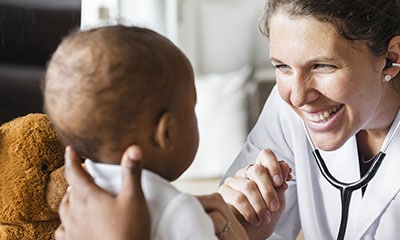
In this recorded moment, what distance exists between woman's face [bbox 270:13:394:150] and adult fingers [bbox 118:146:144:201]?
50 centimetres

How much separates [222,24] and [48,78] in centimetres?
326

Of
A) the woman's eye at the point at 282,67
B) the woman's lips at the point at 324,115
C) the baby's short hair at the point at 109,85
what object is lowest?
the woman's lips at the point at 324,115

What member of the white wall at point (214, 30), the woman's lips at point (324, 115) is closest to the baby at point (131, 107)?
the woman's lips at point (324, 115)

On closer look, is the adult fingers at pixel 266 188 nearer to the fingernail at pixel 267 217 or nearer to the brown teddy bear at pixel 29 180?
the fingernail at pixel 267 217

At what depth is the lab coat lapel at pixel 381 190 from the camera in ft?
4.54

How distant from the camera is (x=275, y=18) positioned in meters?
1.25

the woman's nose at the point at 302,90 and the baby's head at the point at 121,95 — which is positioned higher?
the baby's head at the point at 121,95

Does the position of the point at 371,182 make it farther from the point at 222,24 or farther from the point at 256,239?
the point at 222,24

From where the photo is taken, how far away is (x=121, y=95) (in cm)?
79

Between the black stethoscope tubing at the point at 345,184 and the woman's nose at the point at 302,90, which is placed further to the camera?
the black stethoscope tubing at the point at 345,184

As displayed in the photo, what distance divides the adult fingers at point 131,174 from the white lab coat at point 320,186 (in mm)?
744

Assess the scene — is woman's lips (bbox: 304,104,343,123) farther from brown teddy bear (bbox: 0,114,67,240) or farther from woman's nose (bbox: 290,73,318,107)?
brown teddy bear (bbox: 0,114,67,240)

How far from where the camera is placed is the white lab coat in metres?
1.40

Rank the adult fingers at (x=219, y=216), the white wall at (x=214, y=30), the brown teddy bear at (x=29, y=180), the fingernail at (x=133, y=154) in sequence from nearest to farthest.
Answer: the fingernail at (x=133, y=154)
the adult fingers at (x=219, y=216)
the brown teddy bear at (x=29, y=180)
the white wall at (x=214, y=30)
